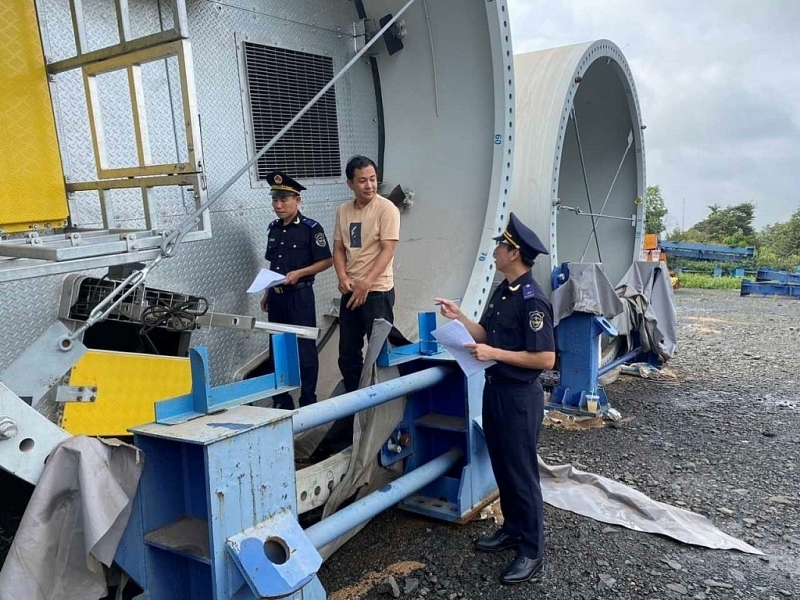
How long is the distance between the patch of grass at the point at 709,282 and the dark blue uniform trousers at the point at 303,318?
53.2 feet

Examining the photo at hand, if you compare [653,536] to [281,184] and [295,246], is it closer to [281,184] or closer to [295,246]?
[295,246]

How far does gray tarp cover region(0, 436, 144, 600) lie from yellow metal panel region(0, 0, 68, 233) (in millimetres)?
1100

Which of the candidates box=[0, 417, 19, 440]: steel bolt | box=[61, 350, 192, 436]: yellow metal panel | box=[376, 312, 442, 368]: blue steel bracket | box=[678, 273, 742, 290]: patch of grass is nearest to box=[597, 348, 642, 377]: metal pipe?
box=[376, 312, 442, 368]: blue steel bracket

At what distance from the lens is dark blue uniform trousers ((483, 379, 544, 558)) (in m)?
3.21

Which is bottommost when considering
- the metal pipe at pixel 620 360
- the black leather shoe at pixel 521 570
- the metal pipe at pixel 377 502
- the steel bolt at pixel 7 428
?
the black leather shoe at pixel 521 570

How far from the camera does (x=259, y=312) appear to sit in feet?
14.7

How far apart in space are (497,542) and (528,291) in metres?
1.30

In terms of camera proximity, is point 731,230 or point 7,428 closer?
point 7,428

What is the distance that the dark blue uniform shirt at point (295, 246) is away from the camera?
418 cm

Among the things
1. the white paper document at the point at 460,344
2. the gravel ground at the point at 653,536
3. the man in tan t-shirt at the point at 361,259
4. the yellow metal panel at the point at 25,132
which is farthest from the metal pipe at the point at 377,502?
the yellow metal panel at the point at 25,132

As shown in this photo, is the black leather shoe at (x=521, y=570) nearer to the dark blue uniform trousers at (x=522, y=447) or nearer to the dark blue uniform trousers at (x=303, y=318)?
the dark blue uniform trousers at (x=522, y=447)

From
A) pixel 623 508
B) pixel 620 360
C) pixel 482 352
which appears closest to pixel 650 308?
pixel 620 360

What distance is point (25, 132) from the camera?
2703 millimetres

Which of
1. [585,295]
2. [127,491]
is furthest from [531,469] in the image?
[585,295]
